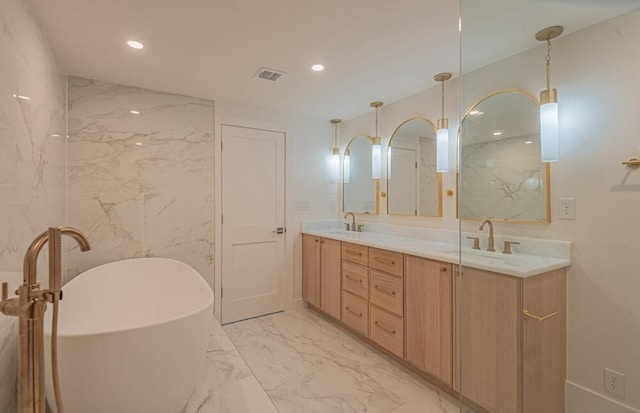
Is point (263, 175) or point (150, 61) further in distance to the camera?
Result: point (263, 175)

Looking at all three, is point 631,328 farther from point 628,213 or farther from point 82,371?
point 82,371

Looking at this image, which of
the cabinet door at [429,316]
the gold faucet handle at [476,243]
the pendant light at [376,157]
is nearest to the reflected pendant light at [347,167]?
the pendant light at [376,157]

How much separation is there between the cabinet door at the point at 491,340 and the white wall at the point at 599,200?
0.48 metres

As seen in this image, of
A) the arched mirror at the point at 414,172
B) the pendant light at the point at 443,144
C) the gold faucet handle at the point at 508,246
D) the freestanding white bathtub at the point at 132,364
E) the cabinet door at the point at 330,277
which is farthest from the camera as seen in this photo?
the cabinet door at the point at 330,277

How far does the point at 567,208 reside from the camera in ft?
6.09

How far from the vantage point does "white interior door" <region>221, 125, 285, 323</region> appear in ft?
10.7

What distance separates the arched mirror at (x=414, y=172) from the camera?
9.10ft

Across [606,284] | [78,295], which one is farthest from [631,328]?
[78,295]

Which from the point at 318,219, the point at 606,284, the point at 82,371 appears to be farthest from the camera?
the point at 318,219

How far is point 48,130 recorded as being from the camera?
6.51 feet

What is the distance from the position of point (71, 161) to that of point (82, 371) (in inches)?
82.0

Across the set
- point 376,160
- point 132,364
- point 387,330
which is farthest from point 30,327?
point 376,160

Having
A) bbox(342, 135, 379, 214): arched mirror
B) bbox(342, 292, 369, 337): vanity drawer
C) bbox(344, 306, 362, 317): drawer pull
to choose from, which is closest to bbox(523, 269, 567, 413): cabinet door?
bbox(342, 292, 369, 337): vanity drawer

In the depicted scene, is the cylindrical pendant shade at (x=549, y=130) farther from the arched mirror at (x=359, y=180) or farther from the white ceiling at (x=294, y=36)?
the arched mirror at (x=359, y=180)
